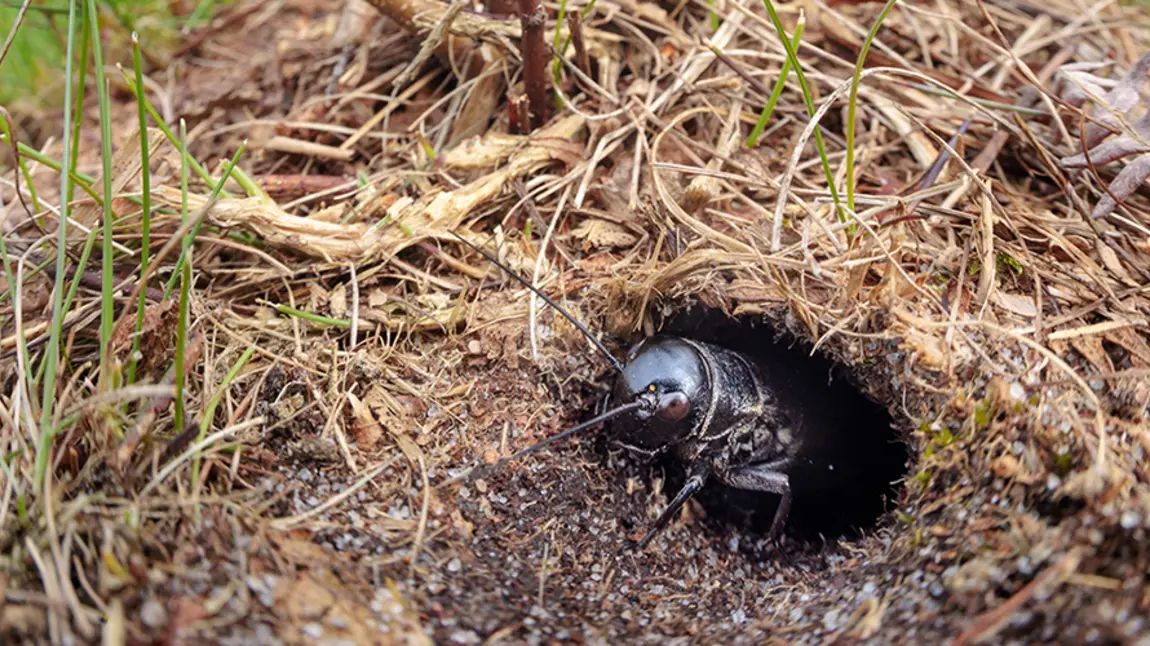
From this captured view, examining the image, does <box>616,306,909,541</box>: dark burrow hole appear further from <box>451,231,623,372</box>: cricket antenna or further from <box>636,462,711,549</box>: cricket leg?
<box>451,231,623,372</box>: cricket antenna

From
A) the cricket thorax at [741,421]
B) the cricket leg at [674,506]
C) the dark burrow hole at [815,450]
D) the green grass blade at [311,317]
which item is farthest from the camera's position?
the dark burrow hole at [815,450]

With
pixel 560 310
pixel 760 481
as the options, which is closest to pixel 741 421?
pixel 760 481

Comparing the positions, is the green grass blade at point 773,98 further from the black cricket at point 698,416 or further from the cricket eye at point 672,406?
the cricket eye at point 672,406

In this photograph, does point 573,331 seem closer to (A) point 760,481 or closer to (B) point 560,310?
(B) point 560,310

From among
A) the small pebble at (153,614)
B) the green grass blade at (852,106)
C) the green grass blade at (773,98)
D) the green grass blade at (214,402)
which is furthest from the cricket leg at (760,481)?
the small pebble at (153,614)

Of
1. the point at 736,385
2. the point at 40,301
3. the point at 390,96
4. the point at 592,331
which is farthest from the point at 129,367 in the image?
the point at 736,385
